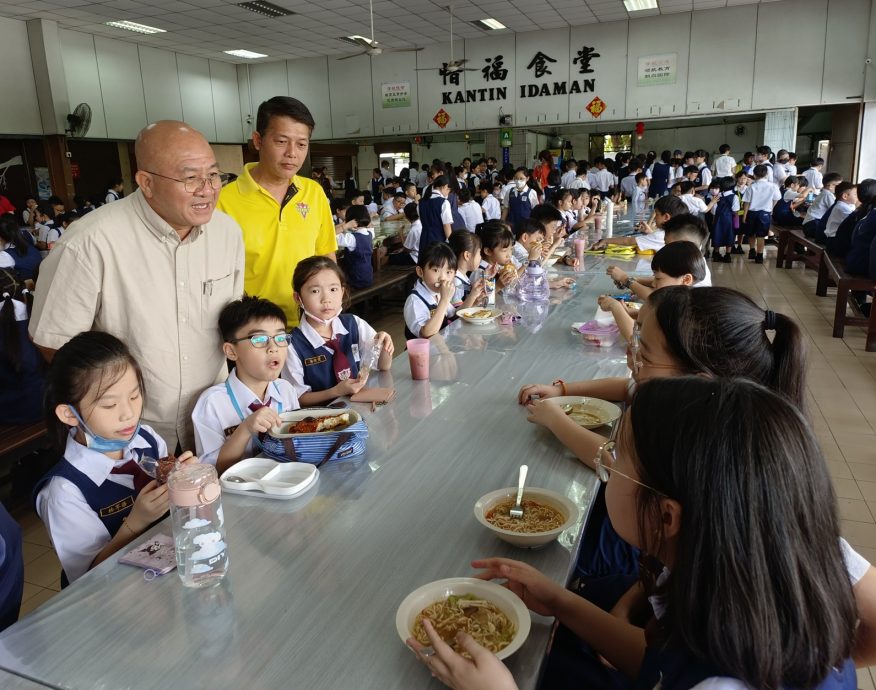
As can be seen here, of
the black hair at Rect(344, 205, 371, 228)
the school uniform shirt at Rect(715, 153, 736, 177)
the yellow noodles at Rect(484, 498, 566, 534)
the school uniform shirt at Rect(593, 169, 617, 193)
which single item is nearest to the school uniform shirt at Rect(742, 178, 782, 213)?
the school uniform shirt at Rect(715, 153, 736, 177)

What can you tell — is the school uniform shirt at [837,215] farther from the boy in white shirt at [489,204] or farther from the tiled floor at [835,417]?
the boy in white shirt at [489,204]

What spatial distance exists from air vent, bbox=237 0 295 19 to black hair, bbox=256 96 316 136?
8280 mm

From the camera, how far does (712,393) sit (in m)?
0.86

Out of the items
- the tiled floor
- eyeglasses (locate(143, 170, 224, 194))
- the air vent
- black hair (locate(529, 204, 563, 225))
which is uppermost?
the air vent

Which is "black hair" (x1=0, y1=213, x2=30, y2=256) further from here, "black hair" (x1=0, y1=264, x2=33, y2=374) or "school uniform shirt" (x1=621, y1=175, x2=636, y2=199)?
"school uniform shirt" (x1=621, y1=175, x2=636, y2=199)

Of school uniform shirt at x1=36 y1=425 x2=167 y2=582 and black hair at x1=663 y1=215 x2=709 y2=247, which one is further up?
black hair at x1=663 y1=215 x2=709 y2=247

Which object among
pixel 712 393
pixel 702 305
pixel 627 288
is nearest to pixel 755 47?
pixel 627 288

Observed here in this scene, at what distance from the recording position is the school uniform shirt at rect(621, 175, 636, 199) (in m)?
10.3

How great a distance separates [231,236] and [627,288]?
2.50m

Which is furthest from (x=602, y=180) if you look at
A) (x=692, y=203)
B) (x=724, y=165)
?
(x=692, y=203)

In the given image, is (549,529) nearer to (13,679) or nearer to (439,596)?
(439,596)

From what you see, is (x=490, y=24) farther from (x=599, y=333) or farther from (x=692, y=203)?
(x=599, y=333)

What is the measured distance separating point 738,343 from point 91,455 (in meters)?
1.66

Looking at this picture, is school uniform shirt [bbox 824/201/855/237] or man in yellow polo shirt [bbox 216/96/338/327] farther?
school uniform shirt [bbox 824/201/855/237]
